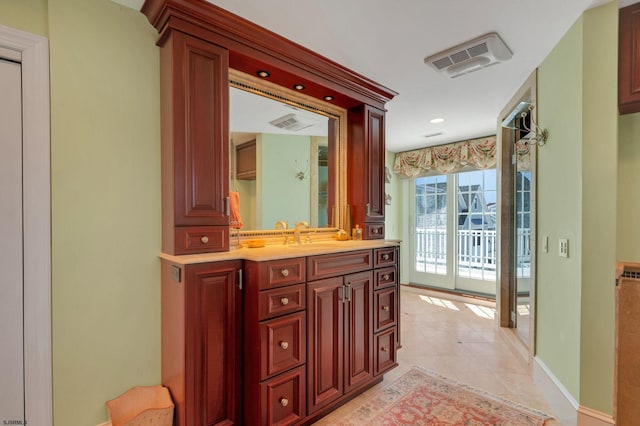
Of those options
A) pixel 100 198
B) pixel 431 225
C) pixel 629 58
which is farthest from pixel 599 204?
pixel 431 225

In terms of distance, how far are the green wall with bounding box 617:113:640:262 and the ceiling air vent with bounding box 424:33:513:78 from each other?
87 cm

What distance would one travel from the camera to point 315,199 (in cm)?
258

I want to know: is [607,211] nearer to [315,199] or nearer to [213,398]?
[315,199]

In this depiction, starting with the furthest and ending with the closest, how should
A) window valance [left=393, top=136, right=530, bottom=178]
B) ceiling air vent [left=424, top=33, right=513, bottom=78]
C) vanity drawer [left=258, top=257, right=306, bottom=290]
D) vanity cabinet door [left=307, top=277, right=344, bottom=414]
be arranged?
window valance [left=393, top=136, right=530, bottom=178] < ceiling air vent [left=424, top=33, right=513, bottom=78] < vanity cabinet door [left=307, top=277, right=344, bottom=414] < vanity drawer [left=258, top=257, right=306, bottom=290]

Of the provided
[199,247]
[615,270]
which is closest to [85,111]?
[199,247]

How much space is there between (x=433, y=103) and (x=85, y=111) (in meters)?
2.95

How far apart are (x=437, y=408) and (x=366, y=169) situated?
1853 millimetres

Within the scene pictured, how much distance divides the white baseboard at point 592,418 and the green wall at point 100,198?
2457mm

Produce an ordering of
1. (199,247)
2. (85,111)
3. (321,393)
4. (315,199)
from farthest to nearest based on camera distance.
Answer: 1. (315,199)
2. (321,393)
3. (199,247)
4. (85,111)

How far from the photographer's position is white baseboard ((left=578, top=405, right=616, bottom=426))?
165cm

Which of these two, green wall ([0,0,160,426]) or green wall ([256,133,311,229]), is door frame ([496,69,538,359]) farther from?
green wall ([0,0,160,426])

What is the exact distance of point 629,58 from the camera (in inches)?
68.0

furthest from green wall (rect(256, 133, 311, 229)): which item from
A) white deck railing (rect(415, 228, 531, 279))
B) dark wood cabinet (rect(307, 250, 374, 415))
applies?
white deck railing (rect(415, 228, 531, 279))

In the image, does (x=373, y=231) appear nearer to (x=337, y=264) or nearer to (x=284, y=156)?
(x=337, y=264)
